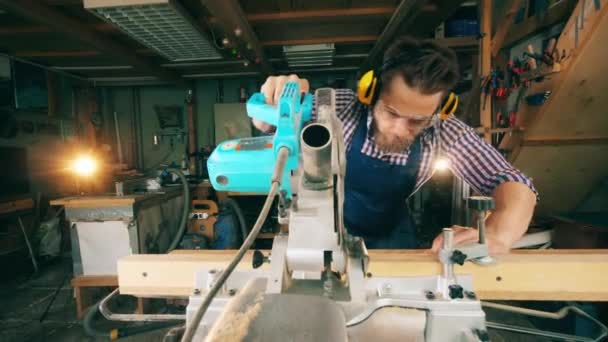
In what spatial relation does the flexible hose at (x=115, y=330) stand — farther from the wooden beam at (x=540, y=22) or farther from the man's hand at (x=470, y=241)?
the wooden beam at (x=540, y=22)

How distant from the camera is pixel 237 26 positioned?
2762 mm

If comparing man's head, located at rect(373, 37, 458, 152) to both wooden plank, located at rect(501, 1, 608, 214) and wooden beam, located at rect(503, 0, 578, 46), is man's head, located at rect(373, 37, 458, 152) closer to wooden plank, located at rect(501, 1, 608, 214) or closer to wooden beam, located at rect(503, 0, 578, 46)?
wooden plank, located at rect(501, 1, 608, 214)

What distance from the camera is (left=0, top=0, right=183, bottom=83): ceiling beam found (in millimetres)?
2328

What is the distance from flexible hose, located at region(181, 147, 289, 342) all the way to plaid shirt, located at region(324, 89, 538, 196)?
31.9 inches

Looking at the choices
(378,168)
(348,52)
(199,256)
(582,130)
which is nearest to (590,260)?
(378,168)

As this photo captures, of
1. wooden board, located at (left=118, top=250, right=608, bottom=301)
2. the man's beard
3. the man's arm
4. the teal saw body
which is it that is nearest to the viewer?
the teal saw body

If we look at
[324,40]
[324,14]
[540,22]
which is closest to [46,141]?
[324,40]

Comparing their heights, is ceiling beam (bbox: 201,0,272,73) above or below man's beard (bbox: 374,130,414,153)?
above

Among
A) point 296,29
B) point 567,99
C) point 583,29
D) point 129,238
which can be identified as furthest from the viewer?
point 296,29

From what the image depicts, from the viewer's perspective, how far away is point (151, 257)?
0.87 meters

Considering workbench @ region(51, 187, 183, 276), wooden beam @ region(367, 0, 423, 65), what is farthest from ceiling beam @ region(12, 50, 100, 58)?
wooden beam @ region(367, 0, 423, 65)

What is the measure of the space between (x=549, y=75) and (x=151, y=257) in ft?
8.43

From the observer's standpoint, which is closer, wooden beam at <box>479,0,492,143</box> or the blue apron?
the blue apron

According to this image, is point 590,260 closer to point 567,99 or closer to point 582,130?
point 567,99
